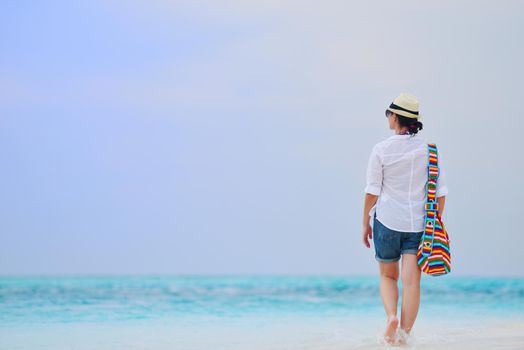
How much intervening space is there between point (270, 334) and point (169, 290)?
560 centimetres

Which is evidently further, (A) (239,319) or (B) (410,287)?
(A) (239,319)

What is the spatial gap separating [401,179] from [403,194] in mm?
79

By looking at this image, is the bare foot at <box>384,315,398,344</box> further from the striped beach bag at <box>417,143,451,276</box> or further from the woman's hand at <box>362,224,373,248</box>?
the woman's hand at <box>362,224,373,248</box>

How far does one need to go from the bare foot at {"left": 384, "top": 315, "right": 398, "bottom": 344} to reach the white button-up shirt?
459 mm

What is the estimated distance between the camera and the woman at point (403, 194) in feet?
11.6

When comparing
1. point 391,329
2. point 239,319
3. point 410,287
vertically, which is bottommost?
point 239,319

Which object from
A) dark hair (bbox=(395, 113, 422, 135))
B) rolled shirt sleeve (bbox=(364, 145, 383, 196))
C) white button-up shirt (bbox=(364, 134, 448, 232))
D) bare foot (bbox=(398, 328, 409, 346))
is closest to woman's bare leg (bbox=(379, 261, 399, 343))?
bare foot (bbox=(398, 328, 409, 346))

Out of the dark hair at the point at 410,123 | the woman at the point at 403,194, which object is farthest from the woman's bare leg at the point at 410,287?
the dark hair at the point at 410,123

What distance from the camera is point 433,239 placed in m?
3.50

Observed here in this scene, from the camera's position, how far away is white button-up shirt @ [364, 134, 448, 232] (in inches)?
139

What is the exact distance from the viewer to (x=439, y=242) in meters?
3.50

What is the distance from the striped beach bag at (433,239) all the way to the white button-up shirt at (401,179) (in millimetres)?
32

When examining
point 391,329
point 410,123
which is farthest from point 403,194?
point 391,329

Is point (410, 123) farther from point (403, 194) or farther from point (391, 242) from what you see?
Result: point (391, 242)
